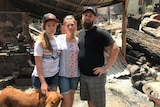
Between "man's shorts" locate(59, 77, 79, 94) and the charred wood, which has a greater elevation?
"man's shorts" locate(59, 77, 79, 94)

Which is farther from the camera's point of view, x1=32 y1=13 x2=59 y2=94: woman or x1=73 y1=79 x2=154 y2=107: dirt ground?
x1=73 y1=79 x2=154 y2=107: dirt ground

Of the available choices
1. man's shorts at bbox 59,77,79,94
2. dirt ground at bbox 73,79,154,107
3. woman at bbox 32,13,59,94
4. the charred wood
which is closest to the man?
man's shorts at bbox 59,77,79,94

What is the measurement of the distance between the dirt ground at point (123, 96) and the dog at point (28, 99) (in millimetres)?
2563

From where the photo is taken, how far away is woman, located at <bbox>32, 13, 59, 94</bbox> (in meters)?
3.38

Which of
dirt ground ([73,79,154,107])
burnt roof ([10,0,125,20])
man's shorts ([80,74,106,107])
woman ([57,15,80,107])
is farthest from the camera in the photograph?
burnt roof ([10,0,125,20])

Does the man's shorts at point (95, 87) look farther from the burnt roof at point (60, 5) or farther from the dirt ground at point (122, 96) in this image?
the burnt roof at point (60, 5)

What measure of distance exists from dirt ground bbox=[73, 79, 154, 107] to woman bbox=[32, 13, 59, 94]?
2452mm

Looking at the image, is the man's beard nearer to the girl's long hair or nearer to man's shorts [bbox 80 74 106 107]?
the girl's long hair

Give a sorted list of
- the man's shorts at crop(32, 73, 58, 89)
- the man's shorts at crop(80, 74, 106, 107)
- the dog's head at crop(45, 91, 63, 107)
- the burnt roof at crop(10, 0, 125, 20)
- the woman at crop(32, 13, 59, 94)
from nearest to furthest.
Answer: the dog's head at crop(45, 91, 63, 107), the woman at crop(32, 13, 59, 94), the man's shorts at crop(32, 73, 58, 89), the man's shorts at crop(80, 74, 106, 107), the burnt roof at crop(10, 0, 125, 20)

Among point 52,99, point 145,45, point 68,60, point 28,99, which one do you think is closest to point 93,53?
point 68,60

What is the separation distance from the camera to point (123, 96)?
21.5ft

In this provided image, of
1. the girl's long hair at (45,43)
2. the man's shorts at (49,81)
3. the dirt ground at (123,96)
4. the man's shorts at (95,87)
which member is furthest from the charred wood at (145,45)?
the girl's long hair at (45,43)

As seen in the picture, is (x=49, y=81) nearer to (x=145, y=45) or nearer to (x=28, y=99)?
Result: (x=28, y=99)

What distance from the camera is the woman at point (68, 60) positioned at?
11.9ft
